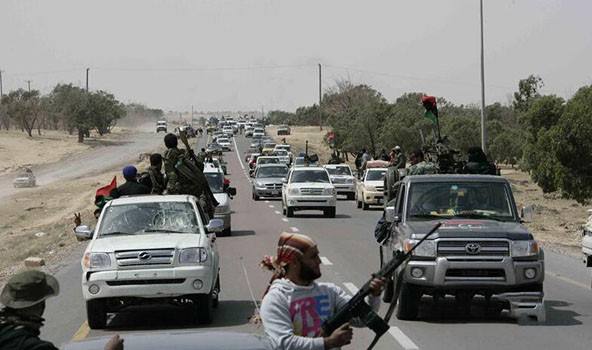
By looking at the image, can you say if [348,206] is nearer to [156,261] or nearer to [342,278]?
[342,278]

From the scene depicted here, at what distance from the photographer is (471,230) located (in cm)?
1303

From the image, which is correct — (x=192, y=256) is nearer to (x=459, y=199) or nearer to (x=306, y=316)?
(x=459, y=199)

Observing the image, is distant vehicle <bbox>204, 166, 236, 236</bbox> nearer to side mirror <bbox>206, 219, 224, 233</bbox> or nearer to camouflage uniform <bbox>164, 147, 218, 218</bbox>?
Answer: camouflage uniform <bbox>164, 147, 218, 218</bbox>

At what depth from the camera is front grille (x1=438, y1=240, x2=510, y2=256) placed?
509 inches

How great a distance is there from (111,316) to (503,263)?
516cm

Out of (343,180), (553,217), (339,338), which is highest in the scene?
(339,338)

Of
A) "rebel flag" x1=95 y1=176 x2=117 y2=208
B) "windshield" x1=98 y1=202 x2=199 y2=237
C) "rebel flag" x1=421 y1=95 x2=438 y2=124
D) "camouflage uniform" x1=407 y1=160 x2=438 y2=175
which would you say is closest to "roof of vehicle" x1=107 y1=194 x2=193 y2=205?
"windshield" x1=98 y1=202 x2=199 y2=237

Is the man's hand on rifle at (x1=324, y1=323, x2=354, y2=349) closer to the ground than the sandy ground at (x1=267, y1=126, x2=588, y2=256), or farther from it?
farther from it

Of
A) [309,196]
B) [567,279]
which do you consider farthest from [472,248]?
[309,196]

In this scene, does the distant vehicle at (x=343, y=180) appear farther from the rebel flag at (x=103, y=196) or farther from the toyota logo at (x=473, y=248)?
the toyota logo at (x=473, y=248)

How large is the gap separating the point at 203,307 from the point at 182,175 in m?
4.88

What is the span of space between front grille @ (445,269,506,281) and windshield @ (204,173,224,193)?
17.0 m

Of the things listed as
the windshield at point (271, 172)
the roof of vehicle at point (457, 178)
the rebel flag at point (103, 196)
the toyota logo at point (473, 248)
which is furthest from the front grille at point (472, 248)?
the windshield at point (271, 172)

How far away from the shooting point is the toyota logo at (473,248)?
1291 centimetres
